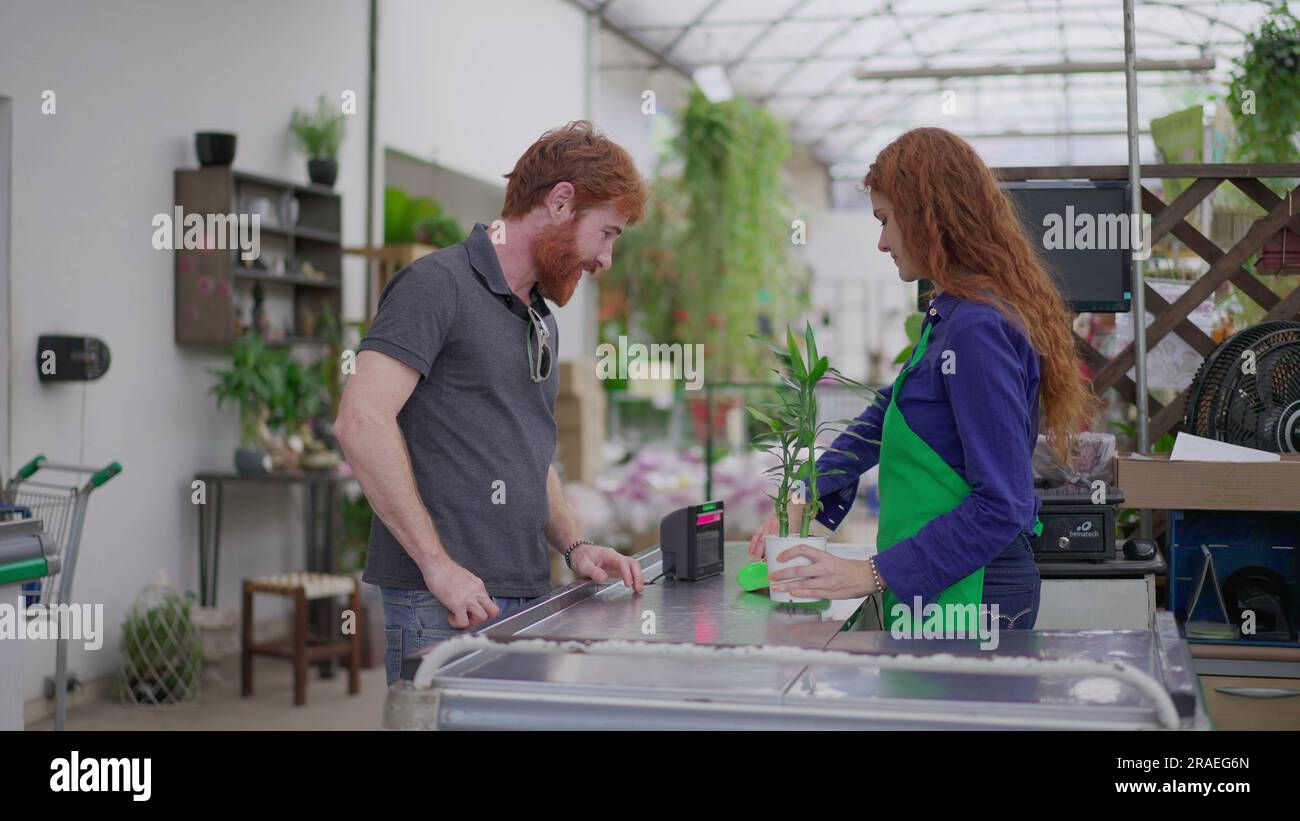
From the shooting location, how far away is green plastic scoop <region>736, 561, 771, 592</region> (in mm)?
2236

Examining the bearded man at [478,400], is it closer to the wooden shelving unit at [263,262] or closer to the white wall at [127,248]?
the white wall at [127,248]

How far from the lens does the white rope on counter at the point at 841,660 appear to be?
4.60ft

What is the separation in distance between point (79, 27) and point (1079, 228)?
4090 mm

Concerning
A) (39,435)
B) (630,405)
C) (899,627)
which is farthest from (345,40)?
(899,627)

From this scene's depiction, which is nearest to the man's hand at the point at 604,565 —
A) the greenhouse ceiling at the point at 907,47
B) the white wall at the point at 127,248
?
the white wall at the point at 127,248

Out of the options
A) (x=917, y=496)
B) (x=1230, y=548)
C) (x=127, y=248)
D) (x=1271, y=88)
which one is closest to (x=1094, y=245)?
(x=1230, y=548)

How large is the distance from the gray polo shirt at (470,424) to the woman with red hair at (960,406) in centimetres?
53

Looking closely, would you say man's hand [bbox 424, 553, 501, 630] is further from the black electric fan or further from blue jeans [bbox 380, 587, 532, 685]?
the black electric fan

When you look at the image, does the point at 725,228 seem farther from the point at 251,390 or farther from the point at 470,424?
the point at 470,424

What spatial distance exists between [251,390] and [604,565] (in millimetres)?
4013

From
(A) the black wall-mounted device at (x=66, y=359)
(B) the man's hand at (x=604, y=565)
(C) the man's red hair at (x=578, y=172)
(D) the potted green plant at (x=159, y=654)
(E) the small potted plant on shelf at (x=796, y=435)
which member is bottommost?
(D) the potted green plant at (x=159, y=654)

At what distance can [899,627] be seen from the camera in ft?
6.28

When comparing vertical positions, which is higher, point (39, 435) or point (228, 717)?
point (39, 435)
